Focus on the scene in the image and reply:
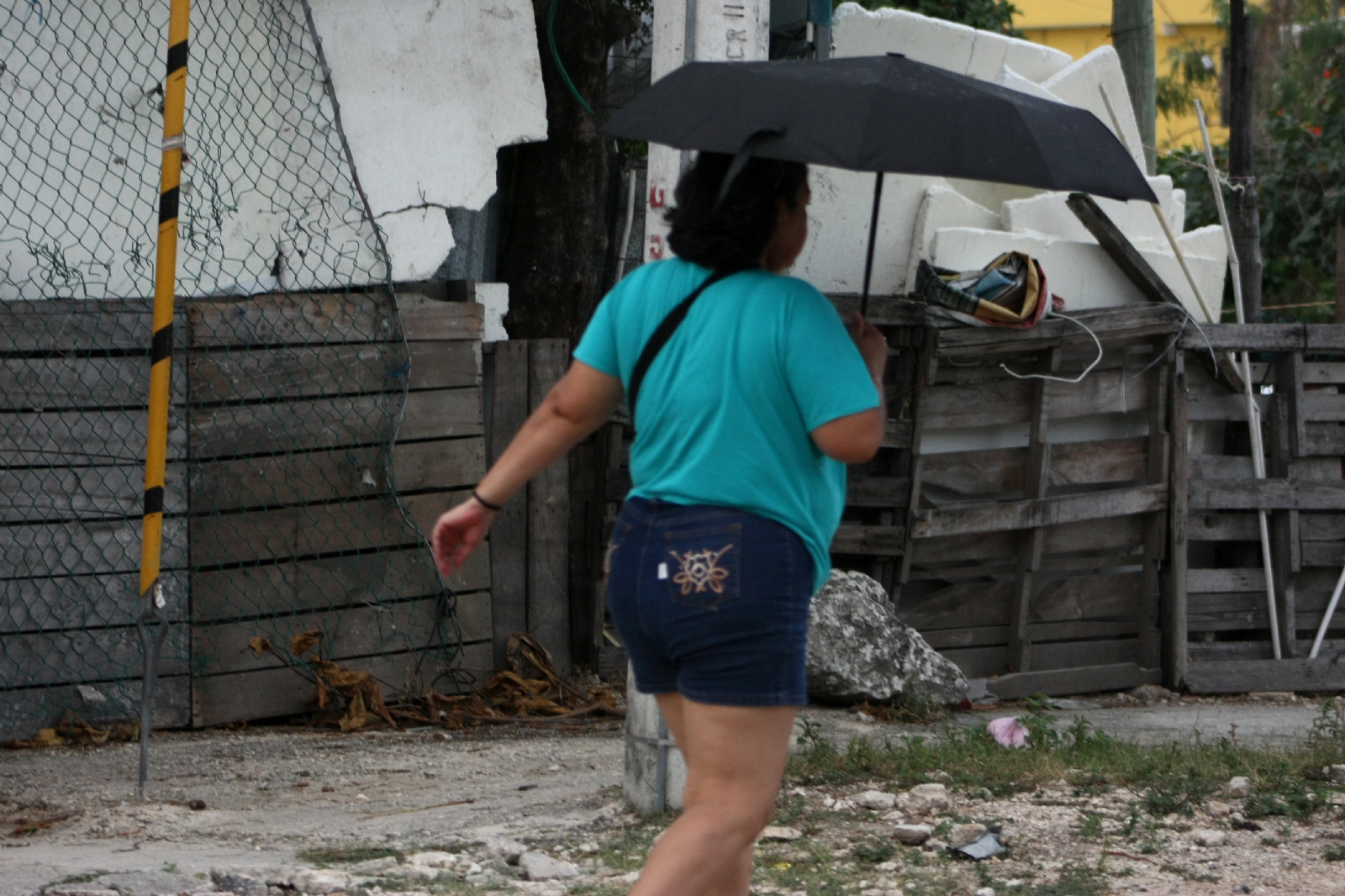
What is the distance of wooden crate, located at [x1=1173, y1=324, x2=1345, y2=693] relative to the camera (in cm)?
794

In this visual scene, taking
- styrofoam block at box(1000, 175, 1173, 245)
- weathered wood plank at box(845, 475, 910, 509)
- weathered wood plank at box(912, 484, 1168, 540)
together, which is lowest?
weathered wood plank at box(912, 484, 1168, 540)

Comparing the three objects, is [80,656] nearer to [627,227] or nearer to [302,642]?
[302,642]

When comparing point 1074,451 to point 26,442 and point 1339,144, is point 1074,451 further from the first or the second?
point 1339,144

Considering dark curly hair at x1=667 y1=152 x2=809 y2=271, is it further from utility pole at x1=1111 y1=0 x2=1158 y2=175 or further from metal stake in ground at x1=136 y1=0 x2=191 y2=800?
utility pole at x1=1111 y1=0 x2=1158 y2=175

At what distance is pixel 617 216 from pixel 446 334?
159cm

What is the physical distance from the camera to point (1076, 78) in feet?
25.6

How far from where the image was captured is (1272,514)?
808cm

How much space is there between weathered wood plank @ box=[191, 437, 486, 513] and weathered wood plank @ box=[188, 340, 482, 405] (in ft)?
0.84

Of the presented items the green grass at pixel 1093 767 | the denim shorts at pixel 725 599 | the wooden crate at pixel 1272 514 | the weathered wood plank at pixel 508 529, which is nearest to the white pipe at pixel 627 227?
the weathered wood plank at pixel 508 529

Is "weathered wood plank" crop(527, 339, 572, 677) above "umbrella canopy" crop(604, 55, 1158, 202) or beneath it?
beneath

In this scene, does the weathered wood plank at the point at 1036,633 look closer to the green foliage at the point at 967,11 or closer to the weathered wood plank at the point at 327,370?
the weathered wood plank at the point at 327,370

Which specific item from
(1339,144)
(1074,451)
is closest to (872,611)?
(1074,451)

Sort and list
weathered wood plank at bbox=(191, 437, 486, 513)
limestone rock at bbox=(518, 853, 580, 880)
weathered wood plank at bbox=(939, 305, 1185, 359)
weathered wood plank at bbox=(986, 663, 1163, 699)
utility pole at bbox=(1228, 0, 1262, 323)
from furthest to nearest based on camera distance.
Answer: utility pole at bbox=(1228, 0, 1262, 323) < weathered wood plank at bbox=(986, 663, 1163, 699) < weathered wood plank at bbox=(939, 305, 1185, 359) < weathered wood plank at bbox=(191, 437, 486, 513) < limestone rock at bbox=(518, 853, 580, 880)

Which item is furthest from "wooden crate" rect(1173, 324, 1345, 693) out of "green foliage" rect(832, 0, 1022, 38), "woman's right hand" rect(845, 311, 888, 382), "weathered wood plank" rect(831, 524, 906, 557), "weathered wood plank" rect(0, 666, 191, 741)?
"woman's right hand" rect(845, 311, 888, 382)
